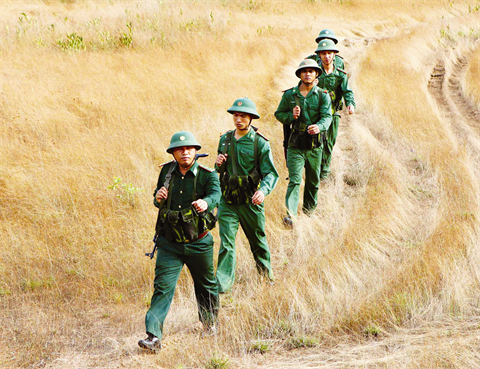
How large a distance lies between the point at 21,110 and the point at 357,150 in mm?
5858

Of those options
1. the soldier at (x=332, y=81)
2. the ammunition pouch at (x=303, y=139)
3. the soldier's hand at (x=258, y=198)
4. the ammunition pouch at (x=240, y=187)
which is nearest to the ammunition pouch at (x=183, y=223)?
the soldier's hand at (x=258, y=198)

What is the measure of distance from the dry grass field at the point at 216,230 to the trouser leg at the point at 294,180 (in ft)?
0.95

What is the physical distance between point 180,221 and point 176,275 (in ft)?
1.56

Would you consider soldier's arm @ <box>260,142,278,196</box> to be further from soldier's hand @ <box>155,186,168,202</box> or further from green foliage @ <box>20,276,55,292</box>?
green foliage @ <box>20,276,55,292</box>

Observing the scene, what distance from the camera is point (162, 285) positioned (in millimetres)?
3975

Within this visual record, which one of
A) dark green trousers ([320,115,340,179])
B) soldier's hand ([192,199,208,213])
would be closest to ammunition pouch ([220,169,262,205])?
soldier's hand ([192,199,208,213])

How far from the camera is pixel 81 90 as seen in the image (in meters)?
9.34

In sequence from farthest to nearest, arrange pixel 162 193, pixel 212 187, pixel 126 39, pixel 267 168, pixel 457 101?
pixel 126 39, pixel 457 101, pixel 267 168, pixel 212 187, pixel 162 193

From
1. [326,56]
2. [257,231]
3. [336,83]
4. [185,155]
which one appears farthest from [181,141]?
[336,83]

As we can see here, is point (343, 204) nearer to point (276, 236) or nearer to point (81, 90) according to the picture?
point (276, 236)

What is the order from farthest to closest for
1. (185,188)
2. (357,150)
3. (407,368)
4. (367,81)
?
(367,81), (357,150), (185,188), (407,368)

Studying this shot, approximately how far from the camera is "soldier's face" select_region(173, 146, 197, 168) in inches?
156

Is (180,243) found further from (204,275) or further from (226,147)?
(226,147)

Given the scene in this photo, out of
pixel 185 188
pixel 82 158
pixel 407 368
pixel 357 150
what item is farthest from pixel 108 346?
pixel 357 150
